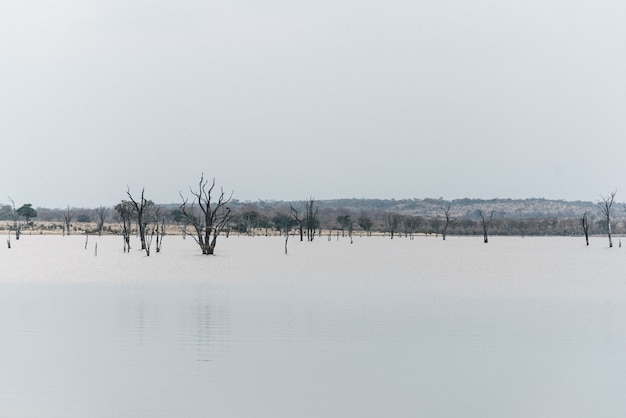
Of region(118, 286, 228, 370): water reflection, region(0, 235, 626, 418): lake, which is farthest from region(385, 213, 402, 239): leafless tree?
region(118, 286, 228, 370): water reflection

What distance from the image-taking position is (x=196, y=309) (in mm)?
19203

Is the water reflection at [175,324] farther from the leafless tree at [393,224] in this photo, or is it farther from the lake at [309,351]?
the leafless tree at [393,224]

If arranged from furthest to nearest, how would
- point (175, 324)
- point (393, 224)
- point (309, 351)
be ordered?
point (393, 224)
point (175, 324)
point (309, 351)

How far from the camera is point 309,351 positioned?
1306cm

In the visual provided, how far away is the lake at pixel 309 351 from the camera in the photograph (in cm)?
959

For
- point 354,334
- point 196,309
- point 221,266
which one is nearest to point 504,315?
point 354,334

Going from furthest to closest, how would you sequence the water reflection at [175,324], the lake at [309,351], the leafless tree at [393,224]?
the leafless tree at [393,224]
the water reflection at [175,324]
the lake at [309,351]

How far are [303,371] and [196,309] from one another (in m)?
8.28

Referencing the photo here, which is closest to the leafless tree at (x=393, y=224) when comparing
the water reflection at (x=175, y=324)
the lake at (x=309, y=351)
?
the lake at (x=309, y=351)

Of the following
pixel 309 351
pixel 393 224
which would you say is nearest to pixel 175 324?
pixel 309 351

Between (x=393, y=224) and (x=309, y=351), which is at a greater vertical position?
(x=393, y=224)

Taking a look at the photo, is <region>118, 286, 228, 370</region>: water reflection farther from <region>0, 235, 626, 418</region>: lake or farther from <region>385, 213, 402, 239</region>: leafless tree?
<region>385, 213, 402, 239</region>: leafless tree

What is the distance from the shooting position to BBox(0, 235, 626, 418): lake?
9.59 metres

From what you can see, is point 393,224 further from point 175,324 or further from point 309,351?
point 309,351
